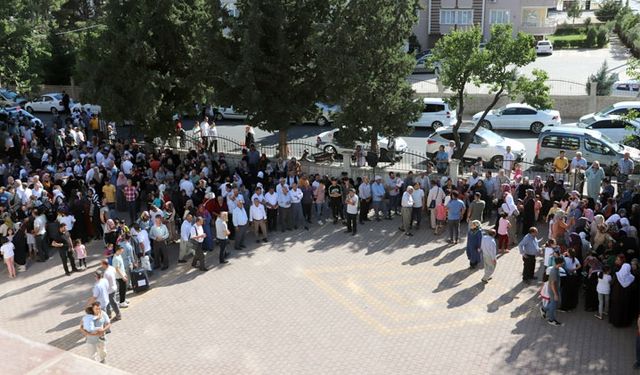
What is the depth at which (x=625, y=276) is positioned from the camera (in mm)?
11953

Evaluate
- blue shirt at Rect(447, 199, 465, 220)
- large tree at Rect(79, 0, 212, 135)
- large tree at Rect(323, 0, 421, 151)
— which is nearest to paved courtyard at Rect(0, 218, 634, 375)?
blue shirt at Rect(447, 199, 465, 220)

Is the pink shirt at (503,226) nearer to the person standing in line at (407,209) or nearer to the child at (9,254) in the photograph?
the person standing in line at (407,209)

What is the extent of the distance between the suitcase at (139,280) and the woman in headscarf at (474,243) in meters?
7.52

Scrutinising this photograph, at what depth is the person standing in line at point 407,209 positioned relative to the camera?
17.3 meters

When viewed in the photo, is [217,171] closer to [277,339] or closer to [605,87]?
[277,339]

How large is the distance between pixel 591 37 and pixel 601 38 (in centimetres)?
79

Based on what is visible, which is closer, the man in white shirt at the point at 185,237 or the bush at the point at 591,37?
the man in white shirt at the point at 185,237

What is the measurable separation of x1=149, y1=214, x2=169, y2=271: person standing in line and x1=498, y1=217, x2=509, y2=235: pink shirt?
808cm

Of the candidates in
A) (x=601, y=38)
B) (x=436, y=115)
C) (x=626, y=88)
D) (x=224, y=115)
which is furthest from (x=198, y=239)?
(x=601, y=38)

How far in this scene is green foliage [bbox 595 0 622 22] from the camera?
2431 inches

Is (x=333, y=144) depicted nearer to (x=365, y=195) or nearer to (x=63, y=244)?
(x=365, y=195)

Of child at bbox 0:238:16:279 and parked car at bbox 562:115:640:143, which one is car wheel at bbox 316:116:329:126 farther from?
child at bbox 0:238:16:279

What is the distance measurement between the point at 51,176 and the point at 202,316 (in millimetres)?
10123

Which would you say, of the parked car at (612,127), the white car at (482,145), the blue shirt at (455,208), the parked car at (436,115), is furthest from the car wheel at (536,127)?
the blue shirt at (455,208)
